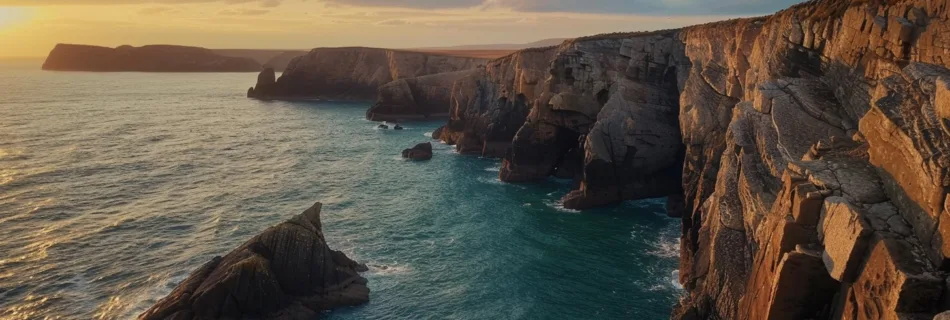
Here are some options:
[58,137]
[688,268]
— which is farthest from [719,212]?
[58,137]

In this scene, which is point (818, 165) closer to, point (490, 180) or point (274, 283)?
point (274, 283)

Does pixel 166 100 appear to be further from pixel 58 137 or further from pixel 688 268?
pixel 688 268

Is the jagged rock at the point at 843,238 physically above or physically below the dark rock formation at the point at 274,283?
above

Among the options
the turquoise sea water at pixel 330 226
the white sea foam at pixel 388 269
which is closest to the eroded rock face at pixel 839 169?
the turquoise sea water at pixel 330 226

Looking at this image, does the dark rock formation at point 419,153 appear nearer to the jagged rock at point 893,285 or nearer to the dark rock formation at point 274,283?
the dark rock formation at point 274,283

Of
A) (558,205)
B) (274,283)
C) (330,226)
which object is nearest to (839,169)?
(274,283)
